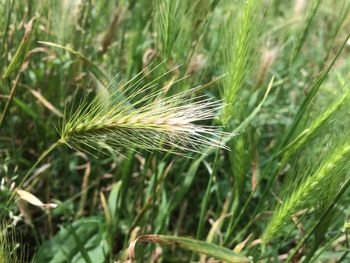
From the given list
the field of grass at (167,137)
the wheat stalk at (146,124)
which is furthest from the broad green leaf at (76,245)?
the wheat stalk at (146,124)

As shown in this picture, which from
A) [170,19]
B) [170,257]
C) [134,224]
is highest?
[170,19]

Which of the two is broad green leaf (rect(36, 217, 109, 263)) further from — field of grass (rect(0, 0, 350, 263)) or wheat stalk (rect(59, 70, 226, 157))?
wheat stalk (rect(59, 70, 226, 157))

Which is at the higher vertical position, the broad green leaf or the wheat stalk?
the wheat stalk

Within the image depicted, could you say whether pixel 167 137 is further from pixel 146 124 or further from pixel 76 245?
pixel 76 245

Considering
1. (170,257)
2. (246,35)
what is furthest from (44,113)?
(246,35)

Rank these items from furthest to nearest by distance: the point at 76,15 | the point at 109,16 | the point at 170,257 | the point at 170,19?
the point at 109,16
the point at 76,15
the point at 170,257
the point at 170,19

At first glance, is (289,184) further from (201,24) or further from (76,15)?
(76,15)

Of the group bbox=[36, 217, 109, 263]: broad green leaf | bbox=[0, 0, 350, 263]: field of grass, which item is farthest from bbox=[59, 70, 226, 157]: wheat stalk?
bbox=[36, 217, 109, 263]: broad green leaf

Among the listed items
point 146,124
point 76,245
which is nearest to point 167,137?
point 146,124

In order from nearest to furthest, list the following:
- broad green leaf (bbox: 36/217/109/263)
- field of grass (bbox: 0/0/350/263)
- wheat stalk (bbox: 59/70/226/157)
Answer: wheat stalk (bbox: 59/70/226/157), field of grass (bbox: 0/0/350/263), broad green leaf (bbox: 36/217/109/263)
